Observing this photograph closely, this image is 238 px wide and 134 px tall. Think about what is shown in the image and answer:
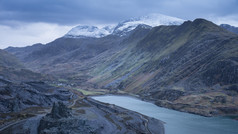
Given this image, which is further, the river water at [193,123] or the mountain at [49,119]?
the river water at [193,123]

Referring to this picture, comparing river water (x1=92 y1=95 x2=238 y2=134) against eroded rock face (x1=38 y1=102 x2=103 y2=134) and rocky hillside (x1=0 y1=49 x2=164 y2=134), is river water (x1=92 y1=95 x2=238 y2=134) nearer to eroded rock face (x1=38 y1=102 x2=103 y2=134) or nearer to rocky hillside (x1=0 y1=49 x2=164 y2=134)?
rocky hillside (x1=0 y1=49 x2=164 y2=134)

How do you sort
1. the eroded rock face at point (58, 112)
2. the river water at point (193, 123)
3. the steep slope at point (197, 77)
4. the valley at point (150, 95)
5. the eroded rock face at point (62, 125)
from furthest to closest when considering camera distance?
the steep slope at point (197, 77), the river water at point (193, 123), the valley at point (150, 95), the eroded rock face at point (58, 112), the eroded rock face at point (62, 125)

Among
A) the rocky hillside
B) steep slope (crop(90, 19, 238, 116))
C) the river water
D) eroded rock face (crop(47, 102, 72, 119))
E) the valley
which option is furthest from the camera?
steep slope (crop(90, 19, 238, 116))

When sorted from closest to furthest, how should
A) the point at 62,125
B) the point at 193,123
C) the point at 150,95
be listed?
the point at 62,125, the point at 193,123, the point at 150,95

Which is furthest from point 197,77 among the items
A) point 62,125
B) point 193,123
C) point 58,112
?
point 62,125

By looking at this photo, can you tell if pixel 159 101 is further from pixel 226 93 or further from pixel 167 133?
pixel 167 133

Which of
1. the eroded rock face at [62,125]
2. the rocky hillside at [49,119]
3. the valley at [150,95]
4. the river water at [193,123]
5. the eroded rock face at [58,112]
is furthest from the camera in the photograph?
the river water at [193,123]

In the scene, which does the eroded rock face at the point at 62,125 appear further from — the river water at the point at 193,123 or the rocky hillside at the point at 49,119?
the river water at the point at 193,123

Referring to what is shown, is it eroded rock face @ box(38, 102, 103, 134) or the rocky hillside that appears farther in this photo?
the rocky hillside

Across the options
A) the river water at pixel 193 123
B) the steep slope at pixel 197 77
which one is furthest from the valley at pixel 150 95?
the river water at pixel 193 123

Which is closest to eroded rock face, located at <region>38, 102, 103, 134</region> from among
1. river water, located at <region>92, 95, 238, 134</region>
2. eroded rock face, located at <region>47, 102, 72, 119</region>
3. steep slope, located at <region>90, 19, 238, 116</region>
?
eroded rock face, located at <region>47, 102, 72, 119</region>

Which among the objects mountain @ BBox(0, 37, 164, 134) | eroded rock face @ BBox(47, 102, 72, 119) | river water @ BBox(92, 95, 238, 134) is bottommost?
river water @ BBox(92, 95, 238, 134)

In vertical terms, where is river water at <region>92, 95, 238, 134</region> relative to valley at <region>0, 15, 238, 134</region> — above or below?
below

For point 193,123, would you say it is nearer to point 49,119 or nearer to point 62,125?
point 62,125
